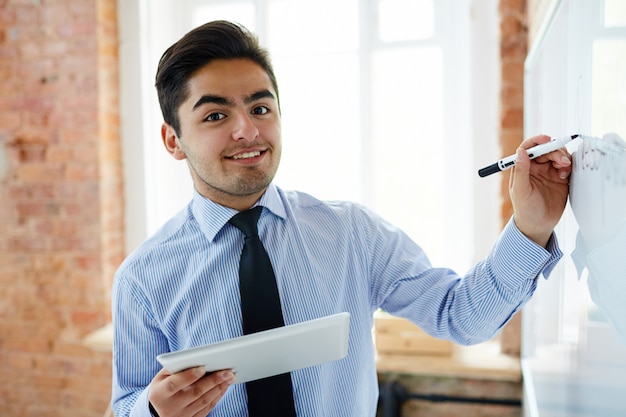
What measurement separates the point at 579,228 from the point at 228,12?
2437mm

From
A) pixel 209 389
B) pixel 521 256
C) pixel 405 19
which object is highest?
pixel 405 19

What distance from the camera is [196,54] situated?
1.27 m

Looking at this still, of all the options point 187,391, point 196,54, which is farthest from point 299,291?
point 196,54

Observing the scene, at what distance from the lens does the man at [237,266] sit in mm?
1210

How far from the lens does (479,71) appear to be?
90.8 inches

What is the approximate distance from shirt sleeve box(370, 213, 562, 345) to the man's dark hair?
0.60 meters

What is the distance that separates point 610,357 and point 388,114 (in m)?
2.06

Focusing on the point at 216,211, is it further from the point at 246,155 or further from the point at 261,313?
the point at 261,313

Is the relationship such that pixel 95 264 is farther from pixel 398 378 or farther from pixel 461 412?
pixel 461 412

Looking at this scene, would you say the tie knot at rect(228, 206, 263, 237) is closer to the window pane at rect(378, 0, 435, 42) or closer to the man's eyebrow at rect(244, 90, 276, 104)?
the man's eyebrow at rect(244, 90, 276, 104)

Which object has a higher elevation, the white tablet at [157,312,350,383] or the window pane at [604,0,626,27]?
the window pane at [604,0,626,27]

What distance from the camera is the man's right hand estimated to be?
0.90 metres

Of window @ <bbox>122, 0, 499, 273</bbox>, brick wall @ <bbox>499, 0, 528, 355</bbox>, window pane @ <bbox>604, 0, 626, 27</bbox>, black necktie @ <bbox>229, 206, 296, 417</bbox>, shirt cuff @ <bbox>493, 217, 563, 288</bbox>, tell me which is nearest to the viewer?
window pane @ <bbox>604, 0, 626, 27</bbox>

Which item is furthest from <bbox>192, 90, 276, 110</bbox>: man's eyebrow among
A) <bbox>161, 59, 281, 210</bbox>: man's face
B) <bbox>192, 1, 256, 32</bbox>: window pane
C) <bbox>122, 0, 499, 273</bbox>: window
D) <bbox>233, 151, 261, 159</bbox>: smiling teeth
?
<bbox>192, 1, 256, 32</bbox>: window pane
